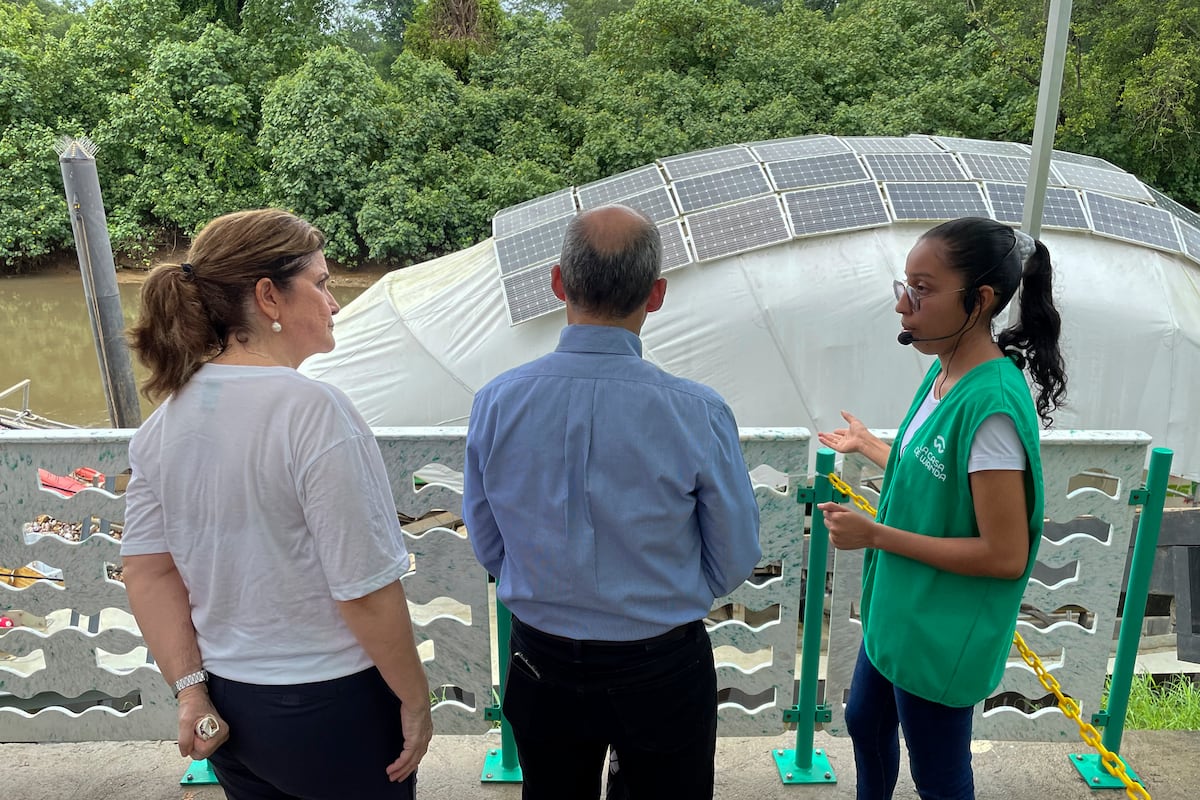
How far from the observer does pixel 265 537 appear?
1480 millimetres

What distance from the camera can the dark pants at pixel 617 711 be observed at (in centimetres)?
161

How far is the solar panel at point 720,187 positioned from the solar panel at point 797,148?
392 mm

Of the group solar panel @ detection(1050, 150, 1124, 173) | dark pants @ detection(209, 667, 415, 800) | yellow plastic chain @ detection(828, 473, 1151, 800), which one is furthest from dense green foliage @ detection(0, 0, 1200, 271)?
dark pants @ detection(209, 667, 415, 800)

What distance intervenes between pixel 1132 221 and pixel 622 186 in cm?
517

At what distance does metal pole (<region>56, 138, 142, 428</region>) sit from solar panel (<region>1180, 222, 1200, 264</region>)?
10.0 metres

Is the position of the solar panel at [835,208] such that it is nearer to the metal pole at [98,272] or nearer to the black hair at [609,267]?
the metal pole at [98,272]

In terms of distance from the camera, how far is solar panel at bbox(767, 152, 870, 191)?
9.16 meters

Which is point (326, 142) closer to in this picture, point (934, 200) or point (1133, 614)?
point (934, 200)

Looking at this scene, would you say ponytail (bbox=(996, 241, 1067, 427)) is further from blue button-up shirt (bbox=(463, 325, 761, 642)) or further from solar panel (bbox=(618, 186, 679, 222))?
solar panel (bbox=(618, 186, 679, 222))

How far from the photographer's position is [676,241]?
8.81 metres

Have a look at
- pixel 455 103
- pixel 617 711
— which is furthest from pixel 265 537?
pixel 455 103

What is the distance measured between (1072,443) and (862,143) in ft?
27.5

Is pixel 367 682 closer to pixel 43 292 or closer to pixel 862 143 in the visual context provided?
pixel 862 143

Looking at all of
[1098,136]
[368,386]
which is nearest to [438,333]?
[368,386]
